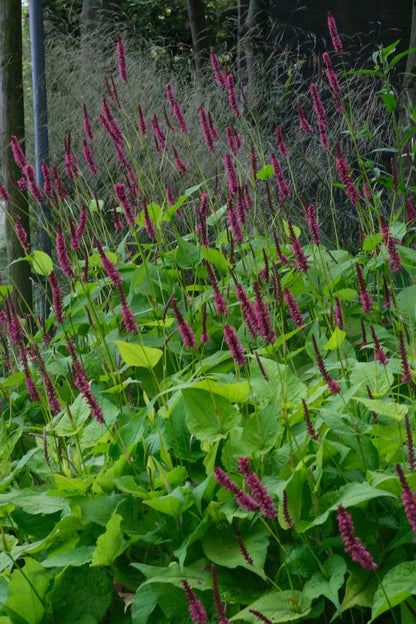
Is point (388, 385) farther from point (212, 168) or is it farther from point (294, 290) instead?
point (212, 168)

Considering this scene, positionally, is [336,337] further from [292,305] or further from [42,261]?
[42,261]

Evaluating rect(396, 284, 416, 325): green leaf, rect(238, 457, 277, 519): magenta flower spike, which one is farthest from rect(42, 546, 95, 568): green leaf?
rect(396, 284, 416, 325): green leaf

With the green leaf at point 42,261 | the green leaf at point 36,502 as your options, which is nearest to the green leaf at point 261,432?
the green leaf at point 36,502

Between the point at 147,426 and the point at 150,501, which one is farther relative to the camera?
the point at 147,426

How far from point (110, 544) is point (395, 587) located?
429mm

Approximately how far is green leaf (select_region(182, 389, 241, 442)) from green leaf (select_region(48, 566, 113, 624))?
295 millimetres

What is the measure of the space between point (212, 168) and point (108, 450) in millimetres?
3961

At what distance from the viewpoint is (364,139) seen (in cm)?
530

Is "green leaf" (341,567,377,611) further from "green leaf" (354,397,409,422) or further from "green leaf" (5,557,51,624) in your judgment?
"green leaf" (5,557,51,624)

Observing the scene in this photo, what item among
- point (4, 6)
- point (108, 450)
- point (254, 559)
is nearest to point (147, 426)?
point (108, 450)

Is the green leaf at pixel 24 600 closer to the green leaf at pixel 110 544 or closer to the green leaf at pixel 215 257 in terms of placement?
the green leaf at pixel 110 544

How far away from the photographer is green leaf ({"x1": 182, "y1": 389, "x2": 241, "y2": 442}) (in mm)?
1271

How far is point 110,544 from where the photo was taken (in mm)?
1196

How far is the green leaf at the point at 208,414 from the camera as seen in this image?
127cm
